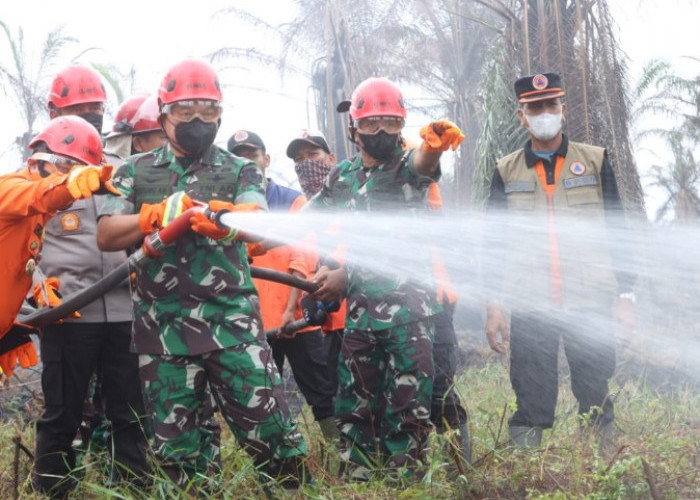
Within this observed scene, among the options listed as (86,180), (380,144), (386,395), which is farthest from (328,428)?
(86,180)

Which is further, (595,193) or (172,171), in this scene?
(595,193)

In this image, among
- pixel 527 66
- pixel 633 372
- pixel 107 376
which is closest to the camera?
pixel 107 376

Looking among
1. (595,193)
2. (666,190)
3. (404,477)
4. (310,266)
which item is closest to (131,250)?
(310,266)

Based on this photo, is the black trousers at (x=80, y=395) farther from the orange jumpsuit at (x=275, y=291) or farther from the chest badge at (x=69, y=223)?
the orange jumpsuit at (x=275, y=291)

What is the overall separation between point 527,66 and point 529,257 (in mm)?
6107

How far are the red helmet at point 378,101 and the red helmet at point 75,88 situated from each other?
173cm

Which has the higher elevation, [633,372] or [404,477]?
[404,477]

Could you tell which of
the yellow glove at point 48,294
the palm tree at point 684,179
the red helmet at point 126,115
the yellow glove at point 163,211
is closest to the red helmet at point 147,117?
the red helmet at point 126,115

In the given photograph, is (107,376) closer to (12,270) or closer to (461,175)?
(12,270)

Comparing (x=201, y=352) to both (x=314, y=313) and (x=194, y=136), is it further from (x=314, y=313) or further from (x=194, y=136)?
(x=314, y=313)

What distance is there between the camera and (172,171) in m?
4.11

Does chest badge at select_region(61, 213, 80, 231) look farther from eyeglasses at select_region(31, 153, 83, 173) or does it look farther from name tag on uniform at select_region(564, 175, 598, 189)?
name tag on uniform at select_region(564, 175, 598, 189)

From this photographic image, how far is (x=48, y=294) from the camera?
429cm

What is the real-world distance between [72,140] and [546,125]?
263 centimetres
